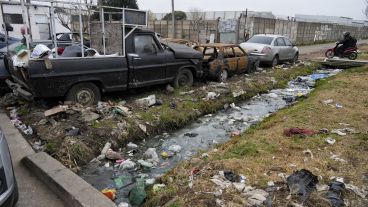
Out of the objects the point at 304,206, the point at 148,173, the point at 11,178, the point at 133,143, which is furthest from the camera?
the point at 133,143

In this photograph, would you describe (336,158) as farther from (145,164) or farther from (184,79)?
(184,79)

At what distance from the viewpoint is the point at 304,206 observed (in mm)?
3648

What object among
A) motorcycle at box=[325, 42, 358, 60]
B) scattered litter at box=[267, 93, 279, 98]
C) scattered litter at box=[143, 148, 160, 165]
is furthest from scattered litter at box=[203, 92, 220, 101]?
motorcycle at box=[325, 42, 358, 60]

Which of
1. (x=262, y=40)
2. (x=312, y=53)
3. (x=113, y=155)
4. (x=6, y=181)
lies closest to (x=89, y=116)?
(x=113, y=155)

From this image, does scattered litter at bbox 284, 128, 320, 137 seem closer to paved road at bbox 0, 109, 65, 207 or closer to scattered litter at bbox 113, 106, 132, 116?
scattered litter at bbox 113, 106, 132, 116

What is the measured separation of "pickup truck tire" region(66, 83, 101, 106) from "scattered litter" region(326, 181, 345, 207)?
534 cm

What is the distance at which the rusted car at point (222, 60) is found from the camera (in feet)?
34.6

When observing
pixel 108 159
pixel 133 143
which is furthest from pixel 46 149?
pixel 133 143

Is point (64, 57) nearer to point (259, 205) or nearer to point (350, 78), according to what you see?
point (259, 205)

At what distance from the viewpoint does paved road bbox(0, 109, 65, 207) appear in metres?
3.87

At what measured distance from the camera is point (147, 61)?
817 centimetres

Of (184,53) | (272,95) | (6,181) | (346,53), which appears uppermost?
(184,53)

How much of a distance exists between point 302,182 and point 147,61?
5.23 m

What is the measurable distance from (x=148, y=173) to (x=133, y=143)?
4.27ft
